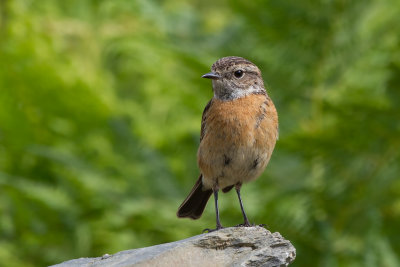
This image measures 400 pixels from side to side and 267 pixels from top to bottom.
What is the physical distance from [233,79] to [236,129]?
Result: 0.51 meters

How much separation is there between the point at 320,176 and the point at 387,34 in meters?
1.60

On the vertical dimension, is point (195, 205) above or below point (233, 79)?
below

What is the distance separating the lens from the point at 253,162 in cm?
543

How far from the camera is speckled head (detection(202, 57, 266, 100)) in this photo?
570 cm

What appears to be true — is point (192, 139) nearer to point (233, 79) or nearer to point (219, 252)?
point (233, 79)

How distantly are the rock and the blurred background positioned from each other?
2.36 metres

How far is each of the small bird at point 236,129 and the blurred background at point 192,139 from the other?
1338mm

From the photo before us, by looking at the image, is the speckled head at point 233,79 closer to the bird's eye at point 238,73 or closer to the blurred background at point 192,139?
the bird's eye at point 238,73

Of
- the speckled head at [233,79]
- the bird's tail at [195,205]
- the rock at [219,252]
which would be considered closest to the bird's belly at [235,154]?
the speckled head at [233,79]

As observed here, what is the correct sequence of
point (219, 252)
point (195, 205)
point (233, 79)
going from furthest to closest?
point (195, 205) < point (233, 79) < point (219, 252)

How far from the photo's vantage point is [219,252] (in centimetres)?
455

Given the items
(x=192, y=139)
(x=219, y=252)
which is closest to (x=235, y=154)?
(x=219, y=252)

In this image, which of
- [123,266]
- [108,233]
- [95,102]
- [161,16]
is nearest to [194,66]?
[161,16]

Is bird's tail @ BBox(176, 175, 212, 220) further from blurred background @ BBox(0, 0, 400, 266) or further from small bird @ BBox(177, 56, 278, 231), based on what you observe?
blurred background @ BBox(0, 0, 400, 266)
